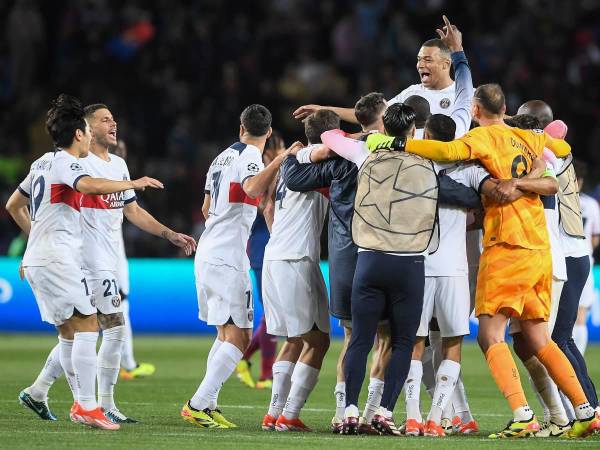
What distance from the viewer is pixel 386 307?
8.75 m

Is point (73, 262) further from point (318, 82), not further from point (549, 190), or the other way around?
point (318, 82)

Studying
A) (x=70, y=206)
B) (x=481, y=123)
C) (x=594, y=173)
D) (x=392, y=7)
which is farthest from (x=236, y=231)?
(x=392, y=7)

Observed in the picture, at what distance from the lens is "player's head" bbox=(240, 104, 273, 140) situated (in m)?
9.68

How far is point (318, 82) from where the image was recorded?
22406 mm

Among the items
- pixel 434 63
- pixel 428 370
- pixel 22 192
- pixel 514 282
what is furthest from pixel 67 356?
pixel 434 63

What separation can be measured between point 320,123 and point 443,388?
208 cm

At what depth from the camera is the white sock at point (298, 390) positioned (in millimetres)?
9273

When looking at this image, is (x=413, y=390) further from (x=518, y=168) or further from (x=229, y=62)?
(x=229, y=62)

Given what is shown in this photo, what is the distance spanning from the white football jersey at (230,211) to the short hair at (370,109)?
2.90 ft

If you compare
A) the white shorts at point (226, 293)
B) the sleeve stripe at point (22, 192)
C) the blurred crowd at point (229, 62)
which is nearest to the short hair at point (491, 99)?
the white shorts at point (226, 293)

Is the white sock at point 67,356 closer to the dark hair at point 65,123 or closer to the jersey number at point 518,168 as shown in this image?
the dark hair at point 65,123

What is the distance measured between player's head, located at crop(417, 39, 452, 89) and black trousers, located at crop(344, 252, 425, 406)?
2.13 m

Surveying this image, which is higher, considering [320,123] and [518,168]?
[320,123]

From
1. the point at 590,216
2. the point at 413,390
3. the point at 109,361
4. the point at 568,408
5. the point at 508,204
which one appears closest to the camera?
the point at 508,204
